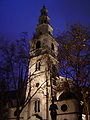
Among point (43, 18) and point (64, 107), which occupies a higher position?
point (43, 18)

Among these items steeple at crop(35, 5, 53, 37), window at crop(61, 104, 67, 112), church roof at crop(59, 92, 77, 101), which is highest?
steeple at crop(35, 5, 53, 37)

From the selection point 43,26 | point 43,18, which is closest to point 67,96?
point 43,26

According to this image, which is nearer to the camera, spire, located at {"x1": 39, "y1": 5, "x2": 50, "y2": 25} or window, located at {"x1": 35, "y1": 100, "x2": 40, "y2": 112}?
window, located at {"x1": 35, "y1": 100, "x2": 40, "y2": 112}

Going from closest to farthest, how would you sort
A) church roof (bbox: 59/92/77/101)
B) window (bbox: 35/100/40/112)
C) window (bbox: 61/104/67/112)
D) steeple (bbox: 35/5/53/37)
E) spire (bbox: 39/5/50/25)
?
1. window (bbox: 61/104/67/112)
2. window (bbox: 35/100/40/112)
3. church roof (bbox: 59/92/77/101)
4. steeple (bbox: 35/5/53/37)
5. spire (bbox: 39/5/50/25)

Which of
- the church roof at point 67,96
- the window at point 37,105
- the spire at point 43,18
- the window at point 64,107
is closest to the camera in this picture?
the window at point 64,107

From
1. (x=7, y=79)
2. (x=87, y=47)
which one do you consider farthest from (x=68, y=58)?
(x=7, y=79)

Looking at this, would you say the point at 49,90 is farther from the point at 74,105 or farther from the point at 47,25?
the point at 47,25

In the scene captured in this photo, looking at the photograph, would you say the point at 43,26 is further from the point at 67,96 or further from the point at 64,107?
the point at 64,107

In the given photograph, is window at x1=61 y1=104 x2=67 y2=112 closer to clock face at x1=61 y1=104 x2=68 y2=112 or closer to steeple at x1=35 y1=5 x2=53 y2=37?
clock face at x1=61 y1=104 x2=68 y2=112

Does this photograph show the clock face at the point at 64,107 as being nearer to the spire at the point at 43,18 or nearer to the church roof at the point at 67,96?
the church roof at the point at 67,96

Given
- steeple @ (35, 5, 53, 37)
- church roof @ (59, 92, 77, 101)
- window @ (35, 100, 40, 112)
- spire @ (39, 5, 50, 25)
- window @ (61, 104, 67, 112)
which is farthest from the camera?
spire @ (39, 5, 50, 25)

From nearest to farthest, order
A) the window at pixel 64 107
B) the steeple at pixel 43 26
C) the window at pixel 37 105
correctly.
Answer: the window at pixel 64 107 < the window at pixel 37 105 < the steeple at pixel 43 26

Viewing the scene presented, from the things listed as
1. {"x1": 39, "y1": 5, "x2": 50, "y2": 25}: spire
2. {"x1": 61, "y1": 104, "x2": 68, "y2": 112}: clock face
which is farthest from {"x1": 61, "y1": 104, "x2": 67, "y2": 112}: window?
{"x1": 39, "y1": 5, "x2": 50, "y2": 25}: spire

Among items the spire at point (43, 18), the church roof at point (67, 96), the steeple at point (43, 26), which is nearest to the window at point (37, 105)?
the church roof at point (67, 96)
